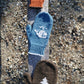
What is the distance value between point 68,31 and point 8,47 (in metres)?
0.65

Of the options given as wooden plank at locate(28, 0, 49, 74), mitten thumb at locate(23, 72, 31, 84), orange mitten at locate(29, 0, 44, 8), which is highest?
orange mitten at locate(29, 0, 44, 8)

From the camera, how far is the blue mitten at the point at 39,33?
4.75ft

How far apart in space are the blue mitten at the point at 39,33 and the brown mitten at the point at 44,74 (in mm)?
126

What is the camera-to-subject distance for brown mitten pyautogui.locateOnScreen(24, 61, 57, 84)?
149 centimetres

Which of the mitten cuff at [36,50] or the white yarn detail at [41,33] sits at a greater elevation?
the white yarn detail at [41,33]

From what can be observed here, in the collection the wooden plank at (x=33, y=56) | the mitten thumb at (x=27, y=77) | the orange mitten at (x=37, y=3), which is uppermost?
the orange mitten at (x=37, y=3)

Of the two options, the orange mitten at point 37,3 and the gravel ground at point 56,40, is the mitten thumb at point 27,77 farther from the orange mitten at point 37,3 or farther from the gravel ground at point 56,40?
the orange mitten at point 37,3

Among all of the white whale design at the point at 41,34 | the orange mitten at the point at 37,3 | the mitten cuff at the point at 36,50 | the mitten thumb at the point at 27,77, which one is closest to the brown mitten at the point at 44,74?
the mitten thumb at the point at 27,77

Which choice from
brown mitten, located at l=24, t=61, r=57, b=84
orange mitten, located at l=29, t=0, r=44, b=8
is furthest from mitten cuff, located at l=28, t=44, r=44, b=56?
orange mitten, located at l=29, t=0, r=44, b=8

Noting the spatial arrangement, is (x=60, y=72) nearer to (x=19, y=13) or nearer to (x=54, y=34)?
(x=54, y=34)

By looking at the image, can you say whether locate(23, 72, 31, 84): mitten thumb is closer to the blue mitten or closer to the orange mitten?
the blue mitten

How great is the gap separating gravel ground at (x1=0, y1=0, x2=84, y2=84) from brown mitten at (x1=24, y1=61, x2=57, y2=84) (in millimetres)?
58

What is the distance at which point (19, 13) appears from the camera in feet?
4.88

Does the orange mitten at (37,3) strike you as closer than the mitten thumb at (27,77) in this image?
Yes
